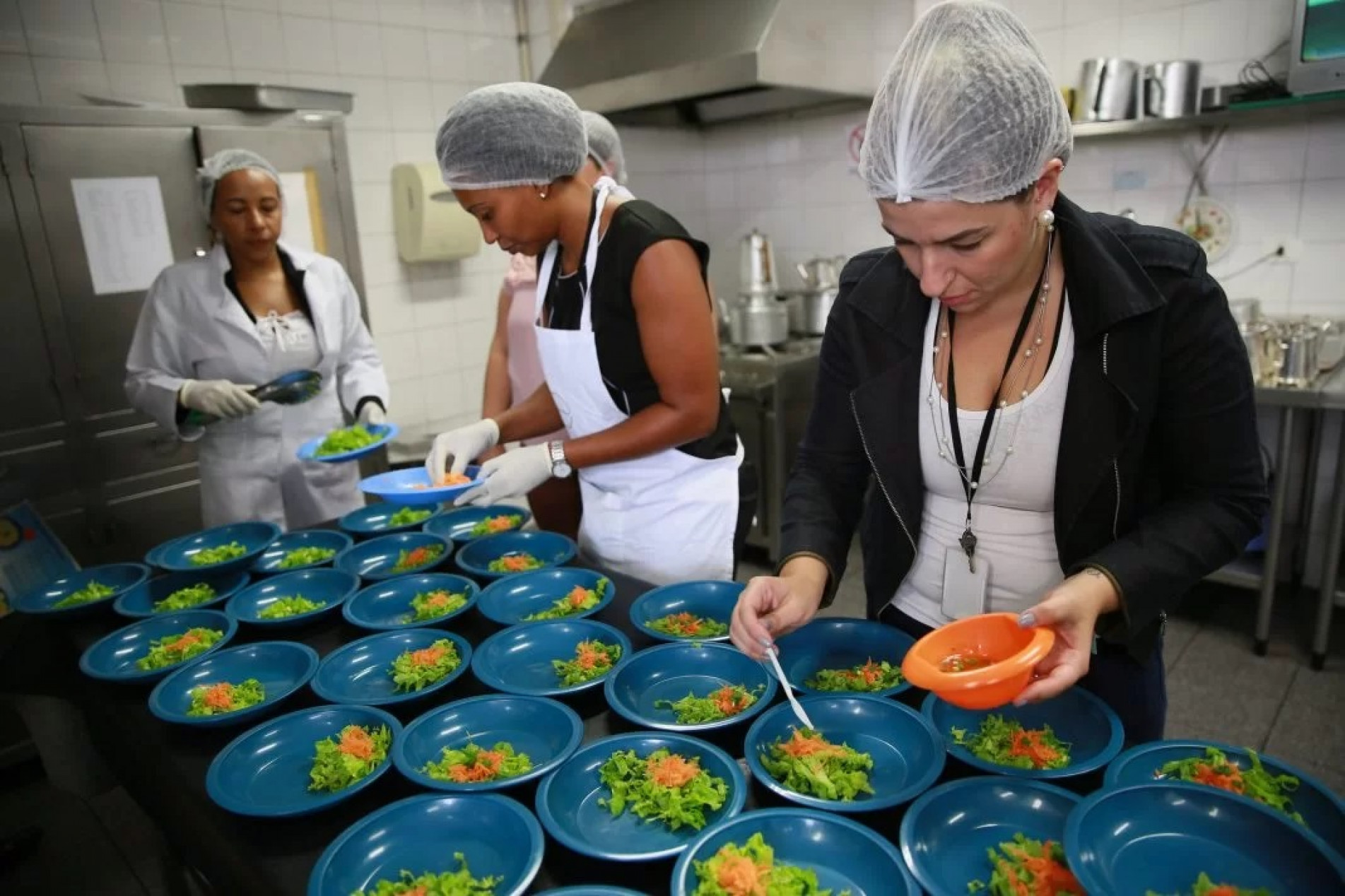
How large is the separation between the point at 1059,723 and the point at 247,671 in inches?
50.4

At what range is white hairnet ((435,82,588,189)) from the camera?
1.66 metres

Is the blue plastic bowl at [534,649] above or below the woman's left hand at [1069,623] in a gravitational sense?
below

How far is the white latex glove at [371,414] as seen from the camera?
2.59 meters

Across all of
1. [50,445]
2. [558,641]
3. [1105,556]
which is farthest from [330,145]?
[1105,556]

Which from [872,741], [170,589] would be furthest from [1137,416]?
[170,589]

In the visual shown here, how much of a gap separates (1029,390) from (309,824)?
1106 millimetres

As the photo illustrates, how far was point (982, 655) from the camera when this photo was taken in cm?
106

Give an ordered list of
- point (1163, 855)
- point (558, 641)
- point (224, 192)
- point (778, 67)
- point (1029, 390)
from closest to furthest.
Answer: point (1163, 855) → point (1029, 390) → point (558, 641) → point (224, 192) → point (778, 67)

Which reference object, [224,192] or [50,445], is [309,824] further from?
[50,445]

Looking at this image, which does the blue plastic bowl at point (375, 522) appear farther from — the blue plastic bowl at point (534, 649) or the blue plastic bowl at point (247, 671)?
the blue plastic bowl at point (534, 649)

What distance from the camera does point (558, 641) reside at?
1451mm

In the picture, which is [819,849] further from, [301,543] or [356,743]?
[301,543]

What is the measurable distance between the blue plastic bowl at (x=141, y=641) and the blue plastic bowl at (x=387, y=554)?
0.27 m

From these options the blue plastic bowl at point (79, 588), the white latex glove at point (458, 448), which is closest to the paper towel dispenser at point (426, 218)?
the white latex glove at point (458, 448)
